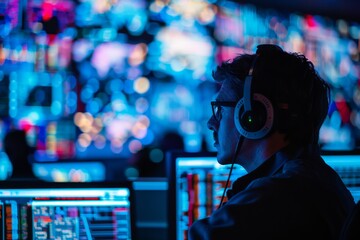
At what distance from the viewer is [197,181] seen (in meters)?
1.59

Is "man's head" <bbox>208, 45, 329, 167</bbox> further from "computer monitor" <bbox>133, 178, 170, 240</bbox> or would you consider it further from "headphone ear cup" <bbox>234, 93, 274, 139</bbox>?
"computer monitor" <bbox>133, 178, 170, 240</bbox>

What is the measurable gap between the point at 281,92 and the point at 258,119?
0.08 meters

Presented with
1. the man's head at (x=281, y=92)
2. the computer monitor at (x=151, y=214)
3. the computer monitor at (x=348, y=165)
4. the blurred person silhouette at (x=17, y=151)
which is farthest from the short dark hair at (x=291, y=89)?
the blurred person silhouette at (x=17, y=151)

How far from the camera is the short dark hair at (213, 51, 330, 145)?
1.23 metres

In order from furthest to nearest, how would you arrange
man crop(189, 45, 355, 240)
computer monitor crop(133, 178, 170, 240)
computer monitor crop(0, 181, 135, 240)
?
1. computer monitor crop(133, 178, 170, 240)
2. computer monitor crop(0, 181, 135, 240)
3. man crop(189, 45, 355, 240)

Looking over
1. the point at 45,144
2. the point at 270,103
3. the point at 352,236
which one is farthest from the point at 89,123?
the point at 352,236

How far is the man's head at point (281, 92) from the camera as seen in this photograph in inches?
48.5

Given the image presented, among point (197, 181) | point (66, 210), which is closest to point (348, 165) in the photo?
point (197, 181)

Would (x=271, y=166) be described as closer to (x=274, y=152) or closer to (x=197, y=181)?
(x=274, y=152)

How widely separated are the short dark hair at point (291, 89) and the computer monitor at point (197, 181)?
1.14 feet

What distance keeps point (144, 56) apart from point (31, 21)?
97 centimetres

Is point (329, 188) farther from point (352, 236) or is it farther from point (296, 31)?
point (296, 31)

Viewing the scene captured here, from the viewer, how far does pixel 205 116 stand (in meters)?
5.09

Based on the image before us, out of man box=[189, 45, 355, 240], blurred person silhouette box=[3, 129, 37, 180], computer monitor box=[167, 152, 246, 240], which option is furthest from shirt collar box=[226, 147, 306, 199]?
blurred person silhouette box=[3, 129, 37, 180]
